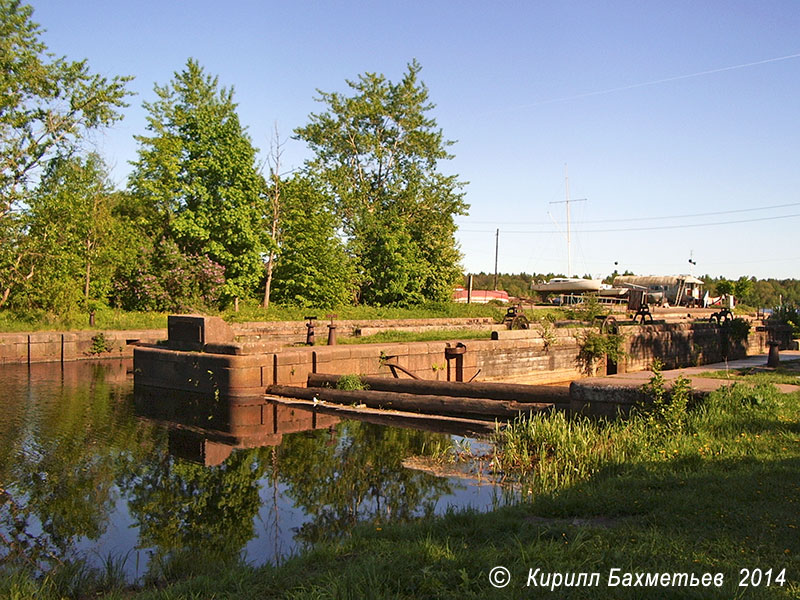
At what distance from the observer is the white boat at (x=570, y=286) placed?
54.6 m

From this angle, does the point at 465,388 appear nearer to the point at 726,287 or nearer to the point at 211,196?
the point at 211,196

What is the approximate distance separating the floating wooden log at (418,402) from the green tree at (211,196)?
1481 centimetres

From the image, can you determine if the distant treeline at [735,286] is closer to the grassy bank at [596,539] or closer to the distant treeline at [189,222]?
the distant treeline at [189,222]

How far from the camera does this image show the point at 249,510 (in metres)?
7.36

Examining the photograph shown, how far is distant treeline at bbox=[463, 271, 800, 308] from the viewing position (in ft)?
217

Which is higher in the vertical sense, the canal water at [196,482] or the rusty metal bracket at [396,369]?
the rusty metal bracket at [396,369]

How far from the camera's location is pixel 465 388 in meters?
13.7

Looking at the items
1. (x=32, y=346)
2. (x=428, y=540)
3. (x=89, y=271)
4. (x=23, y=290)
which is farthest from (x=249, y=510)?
(x=89, y=271)

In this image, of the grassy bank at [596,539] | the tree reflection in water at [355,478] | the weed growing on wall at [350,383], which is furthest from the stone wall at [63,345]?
the grassy bank at [596,539]

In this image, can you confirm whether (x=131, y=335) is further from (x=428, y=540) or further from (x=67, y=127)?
(x=428, y=540)

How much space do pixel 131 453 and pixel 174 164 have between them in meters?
21.0

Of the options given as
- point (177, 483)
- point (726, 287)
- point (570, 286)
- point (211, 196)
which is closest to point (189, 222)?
point (211, 196)

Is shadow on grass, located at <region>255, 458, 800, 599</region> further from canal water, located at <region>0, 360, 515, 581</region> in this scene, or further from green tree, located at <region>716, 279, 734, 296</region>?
green tree, located at <region>716, 279, 734, 296</region>

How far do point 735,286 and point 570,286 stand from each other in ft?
65.7
